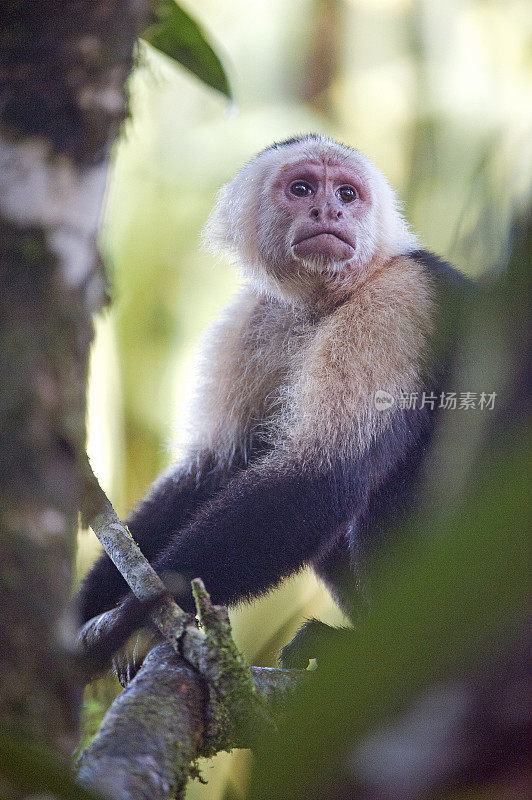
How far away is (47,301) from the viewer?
3.79ft

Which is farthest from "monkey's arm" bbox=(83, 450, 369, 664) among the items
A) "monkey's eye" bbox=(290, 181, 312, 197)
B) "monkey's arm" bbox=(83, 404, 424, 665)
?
"monkey's eye" bbox=(290, 181, 312, 197)

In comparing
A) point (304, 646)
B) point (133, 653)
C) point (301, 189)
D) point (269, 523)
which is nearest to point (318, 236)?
point (301, 189)

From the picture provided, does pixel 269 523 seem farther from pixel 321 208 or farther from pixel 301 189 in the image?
pixel 301 189

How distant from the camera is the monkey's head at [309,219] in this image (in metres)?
3.47

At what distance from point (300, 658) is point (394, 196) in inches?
96.8

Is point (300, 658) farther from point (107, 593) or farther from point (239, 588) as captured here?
point (107, 593)

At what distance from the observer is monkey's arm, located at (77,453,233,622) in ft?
10.1

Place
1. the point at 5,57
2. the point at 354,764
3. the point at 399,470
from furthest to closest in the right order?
the point at 399,470 < the point at 5,57 < the point at 354,764

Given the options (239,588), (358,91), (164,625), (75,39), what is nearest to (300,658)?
(239,588)

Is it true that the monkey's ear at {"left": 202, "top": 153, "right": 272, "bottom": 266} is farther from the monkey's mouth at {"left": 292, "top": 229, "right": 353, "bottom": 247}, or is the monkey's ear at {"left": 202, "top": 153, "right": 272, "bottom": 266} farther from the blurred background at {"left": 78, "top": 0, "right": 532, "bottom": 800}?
the monkey's mouth at {"left": 292, "top": 229, "right": 353, "bottom": 247}

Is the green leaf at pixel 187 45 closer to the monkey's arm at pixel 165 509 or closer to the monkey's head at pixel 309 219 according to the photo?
the monkey's head at pixel 309 219

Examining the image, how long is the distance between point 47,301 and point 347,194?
112 inches

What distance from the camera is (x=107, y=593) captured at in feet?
9.95

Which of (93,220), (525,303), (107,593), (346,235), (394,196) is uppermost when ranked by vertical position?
(394,196)
